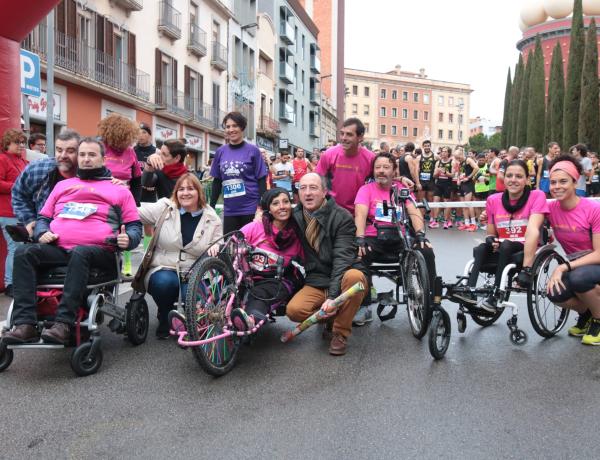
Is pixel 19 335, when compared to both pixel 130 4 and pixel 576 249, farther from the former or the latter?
pixel 130 4

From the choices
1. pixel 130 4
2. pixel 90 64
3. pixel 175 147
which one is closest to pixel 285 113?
pixel 130 4

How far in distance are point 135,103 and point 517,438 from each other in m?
22.2

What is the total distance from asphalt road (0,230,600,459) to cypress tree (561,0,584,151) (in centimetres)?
3703

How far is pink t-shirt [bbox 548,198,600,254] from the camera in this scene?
5113mm

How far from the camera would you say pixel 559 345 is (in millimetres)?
5156

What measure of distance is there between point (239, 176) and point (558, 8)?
61.6 m

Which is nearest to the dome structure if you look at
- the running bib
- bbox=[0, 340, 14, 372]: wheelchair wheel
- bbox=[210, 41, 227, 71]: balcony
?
bbox=[210, 41, 227, 71]: balcony

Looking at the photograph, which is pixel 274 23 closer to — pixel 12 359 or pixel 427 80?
pixel 12 359

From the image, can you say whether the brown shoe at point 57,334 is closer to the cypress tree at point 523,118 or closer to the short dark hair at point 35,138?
the short dark hair at point 35,138

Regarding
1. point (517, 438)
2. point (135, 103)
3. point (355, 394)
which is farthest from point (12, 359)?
point (135, 103)

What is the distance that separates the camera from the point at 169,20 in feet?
85.9

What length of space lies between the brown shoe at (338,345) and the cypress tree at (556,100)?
38766mm

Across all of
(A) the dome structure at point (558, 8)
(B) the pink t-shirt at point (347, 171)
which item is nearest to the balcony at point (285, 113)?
(A) the dome structure at point (558, 8)

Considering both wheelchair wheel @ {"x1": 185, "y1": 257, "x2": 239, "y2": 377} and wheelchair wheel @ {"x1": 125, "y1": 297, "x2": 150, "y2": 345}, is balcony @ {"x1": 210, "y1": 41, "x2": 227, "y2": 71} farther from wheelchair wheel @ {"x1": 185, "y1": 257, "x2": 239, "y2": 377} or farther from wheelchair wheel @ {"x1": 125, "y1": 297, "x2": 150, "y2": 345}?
wheelchair wheel @ {"x1": 185, "y1": 257, "x2": 239, "y2": 377}
